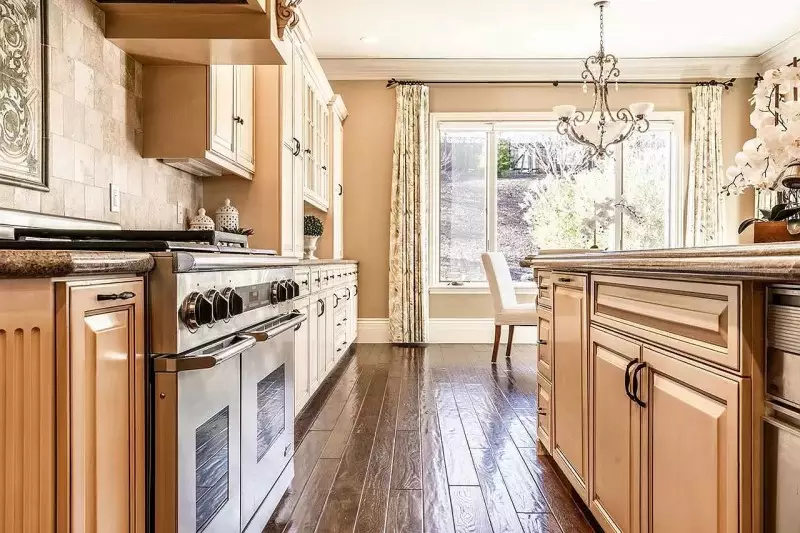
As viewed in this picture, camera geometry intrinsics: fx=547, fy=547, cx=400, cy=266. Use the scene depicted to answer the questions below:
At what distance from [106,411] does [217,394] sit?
39 centimetres

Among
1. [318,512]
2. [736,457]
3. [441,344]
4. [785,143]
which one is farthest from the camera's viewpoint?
[441,344]

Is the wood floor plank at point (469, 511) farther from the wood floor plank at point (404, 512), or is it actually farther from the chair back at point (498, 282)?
the chair back at point (498, 282)

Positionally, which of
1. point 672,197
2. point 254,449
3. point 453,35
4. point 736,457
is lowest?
point 254,449

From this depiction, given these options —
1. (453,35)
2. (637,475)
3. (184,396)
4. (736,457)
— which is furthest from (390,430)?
(453,35)

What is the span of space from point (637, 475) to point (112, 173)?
2.21 meters

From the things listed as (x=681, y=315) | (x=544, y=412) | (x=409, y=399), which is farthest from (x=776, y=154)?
(x=409, y=399)

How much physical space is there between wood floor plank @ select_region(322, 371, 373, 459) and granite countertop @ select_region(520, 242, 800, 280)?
1631mm

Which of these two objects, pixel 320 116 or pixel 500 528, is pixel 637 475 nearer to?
pixel 500 528

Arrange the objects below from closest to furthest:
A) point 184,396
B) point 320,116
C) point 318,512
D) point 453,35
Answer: point 184,396, point 318,512, point 320,116, point 453,35

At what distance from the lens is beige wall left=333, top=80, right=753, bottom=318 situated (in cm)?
596

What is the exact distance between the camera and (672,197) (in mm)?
6078

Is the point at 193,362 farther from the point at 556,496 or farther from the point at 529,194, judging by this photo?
the point at 529,194

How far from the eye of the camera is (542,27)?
4.97 meters

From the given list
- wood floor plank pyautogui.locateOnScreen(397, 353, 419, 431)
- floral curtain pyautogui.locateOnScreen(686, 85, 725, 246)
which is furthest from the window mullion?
floral curtain pyautogui.locateOnScreen(686, 85, 725, 246)
